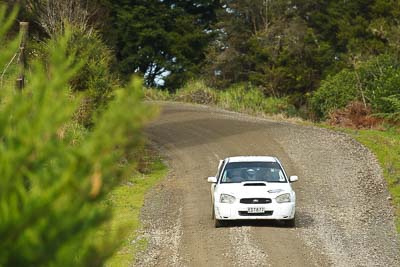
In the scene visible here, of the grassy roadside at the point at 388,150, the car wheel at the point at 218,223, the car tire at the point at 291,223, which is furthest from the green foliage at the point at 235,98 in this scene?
the car wheel at the point at 218,223

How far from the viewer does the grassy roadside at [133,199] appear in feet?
54.6

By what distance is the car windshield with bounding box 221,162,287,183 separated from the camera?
19869 mm

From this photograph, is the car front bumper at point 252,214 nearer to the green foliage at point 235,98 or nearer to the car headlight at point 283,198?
the car headlight at point 283,198

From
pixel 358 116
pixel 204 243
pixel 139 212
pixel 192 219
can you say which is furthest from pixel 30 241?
pixel 358 116

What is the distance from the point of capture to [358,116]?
39812 millimetres

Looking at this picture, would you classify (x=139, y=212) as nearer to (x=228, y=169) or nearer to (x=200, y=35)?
(x=228, y=169)

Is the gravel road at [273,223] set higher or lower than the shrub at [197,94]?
higher

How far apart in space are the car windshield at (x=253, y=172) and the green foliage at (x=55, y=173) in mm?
17505

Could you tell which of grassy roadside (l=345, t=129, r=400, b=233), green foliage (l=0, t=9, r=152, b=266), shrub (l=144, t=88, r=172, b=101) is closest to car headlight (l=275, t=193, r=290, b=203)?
grassy roadside (l=345, t=129, r=400, b=233)

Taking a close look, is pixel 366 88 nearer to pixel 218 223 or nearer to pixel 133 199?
pixel 133 199

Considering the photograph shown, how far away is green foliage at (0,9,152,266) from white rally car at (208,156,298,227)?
16607mm

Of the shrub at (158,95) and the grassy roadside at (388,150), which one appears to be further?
the shrub at (158,95)

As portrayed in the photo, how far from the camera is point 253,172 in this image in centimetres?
Answer: 2009

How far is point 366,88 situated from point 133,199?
798 inches
